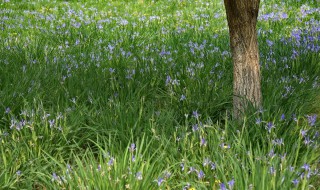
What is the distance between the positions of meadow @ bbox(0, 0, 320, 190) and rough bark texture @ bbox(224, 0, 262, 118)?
18cm

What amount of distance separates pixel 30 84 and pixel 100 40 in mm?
2252

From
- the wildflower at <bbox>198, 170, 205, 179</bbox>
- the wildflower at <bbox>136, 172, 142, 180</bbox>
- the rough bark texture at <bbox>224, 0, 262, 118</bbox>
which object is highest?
the rough bark texture at <bbox>224, 0, 262, 118</bbox>

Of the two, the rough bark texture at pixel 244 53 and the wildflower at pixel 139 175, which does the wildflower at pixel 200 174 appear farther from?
the rough bark texture at pixel 244 53

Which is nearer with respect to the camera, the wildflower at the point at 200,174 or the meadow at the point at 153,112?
the wildflower at the point at 200,174

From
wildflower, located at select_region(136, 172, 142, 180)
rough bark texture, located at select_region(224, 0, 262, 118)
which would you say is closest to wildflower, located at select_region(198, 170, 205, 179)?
wildflower, located at select_region(136, 172, 142, 180)

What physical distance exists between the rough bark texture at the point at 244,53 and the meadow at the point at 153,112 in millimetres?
176

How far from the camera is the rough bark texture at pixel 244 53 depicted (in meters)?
3.68

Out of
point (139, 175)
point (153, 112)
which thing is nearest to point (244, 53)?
point (153, 112)

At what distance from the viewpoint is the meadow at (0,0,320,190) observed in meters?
2.76

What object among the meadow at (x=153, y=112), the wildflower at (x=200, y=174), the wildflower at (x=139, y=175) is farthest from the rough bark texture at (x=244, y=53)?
the wildflower at (x=139, y=175)

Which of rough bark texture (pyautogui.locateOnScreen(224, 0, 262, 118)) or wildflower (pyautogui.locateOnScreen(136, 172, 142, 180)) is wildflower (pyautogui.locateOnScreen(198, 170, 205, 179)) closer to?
wildflower (pyautogui.locateOnScreen(136, 172, 142, 180))

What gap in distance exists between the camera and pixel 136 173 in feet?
8.94

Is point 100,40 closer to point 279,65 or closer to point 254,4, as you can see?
point 279,65

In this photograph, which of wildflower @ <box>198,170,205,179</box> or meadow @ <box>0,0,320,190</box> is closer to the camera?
wildflower @ <box>198,170,205,179</box>
